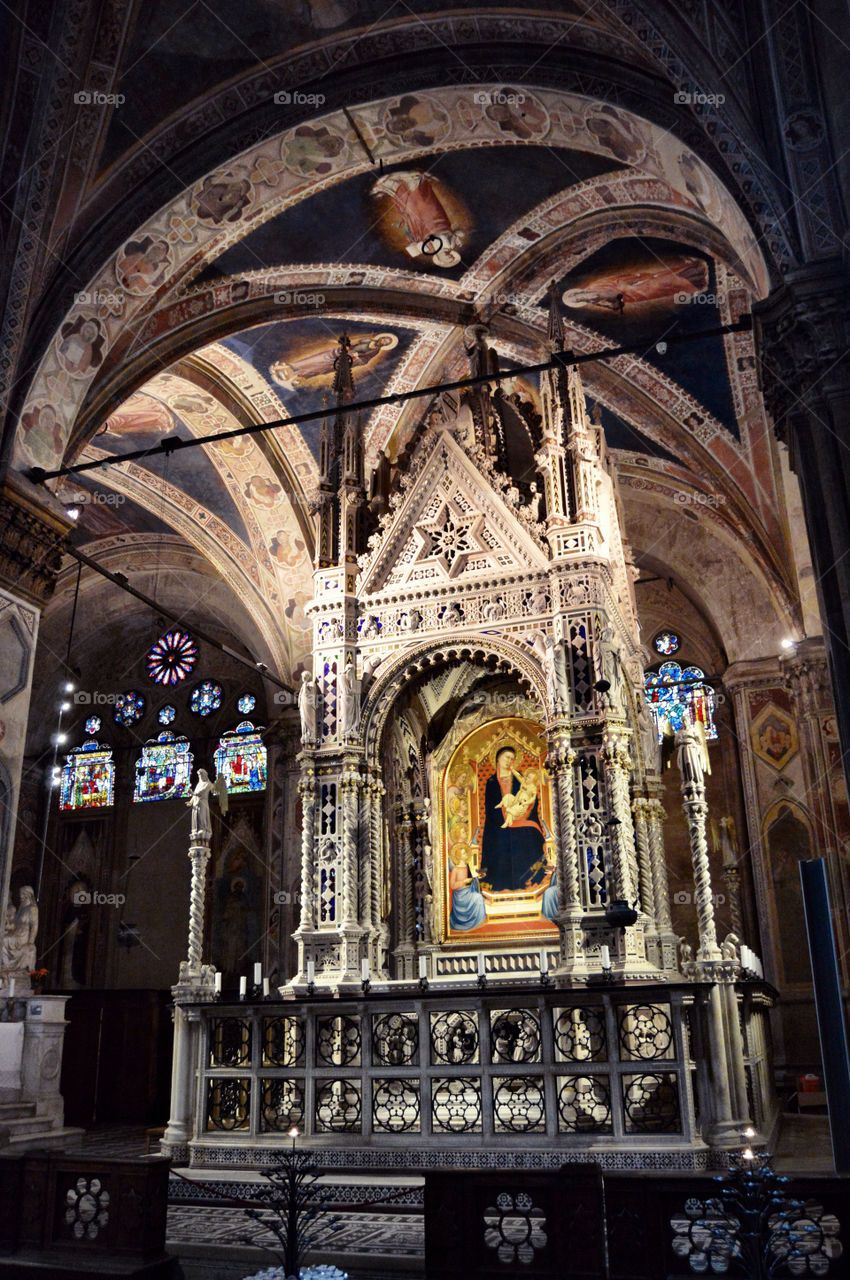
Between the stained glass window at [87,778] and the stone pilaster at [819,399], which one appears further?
the stained glass window at [87,778]

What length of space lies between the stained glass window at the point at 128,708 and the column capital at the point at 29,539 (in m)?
12.5

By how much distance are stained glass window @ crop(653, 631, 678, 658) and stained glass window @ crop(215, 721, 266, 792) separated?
8.12 m

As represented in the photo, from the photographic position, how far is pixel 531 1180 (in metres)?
5.07

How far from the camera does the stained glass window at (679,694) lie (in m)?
19.2

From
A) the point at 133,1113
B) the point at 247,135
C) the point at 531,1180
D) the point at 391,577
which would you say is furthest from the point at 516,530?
the point at 133,1113

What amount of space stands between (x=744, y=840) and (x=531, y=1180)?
44.5ft

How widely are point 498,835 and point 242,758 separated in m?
10.7

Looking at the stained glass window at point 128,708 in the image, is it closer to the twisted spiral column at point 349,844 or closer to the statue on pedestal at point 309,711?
the statue on pedestal at point 309,711

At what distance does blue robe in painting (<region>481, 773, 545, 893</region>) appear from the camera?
12516 millimetres

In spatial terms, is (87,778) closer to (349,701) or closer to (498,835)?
(349,701)

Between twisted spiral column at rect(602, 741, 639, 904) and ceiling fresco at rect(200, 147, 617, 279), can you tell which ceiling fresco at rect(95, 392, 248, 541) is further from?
twisted spiral column at rect(602, 741, 639, 904)

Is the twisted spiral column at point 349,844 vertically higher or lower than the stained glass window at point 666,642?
lower

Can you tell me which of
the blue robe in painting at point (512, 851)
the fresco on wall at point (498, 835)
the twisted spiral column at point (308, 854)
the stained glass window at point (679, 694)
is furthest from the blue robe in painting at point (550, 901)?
the stained glass window at point (679, 694)

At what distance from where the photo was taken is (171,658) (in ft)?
78.8
